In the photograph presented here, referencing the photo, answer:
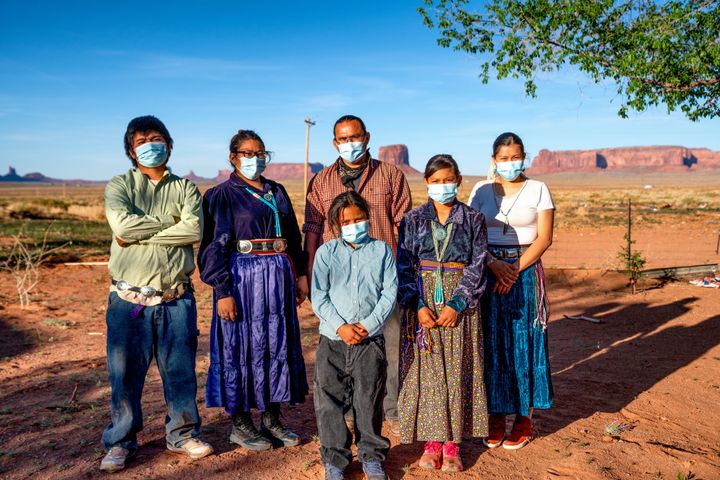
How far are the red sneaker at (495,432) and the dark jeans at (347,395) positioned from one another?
33.8 inches

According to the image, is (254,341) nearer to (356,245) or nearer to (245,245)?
(245,245)

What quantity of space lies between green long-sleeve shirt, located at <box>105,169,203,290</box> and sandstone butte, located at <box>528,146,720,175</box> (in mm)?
185018

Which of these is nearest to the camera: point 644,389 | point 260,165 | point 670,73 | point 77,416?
point 260,165

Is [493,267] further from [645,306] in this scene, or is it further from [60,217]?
[60,217]

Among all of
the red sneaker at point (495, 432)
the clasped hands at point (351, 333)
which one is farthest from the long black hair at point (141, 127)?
the red sneaker at point (495, 432)

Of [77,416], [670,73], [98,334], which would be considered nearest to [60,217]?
[98,334]

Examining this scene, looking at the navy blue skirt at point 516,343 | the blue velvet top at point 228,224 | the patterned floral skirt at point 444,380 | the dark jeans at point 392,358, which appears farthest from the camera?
the dark jeans at point 392,358

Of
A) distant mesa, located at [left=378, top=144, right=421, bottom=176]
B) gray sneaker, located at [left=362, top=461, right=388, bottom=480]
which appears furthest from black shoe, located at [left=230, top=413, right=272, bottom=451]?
distant mesa, located at [left=378, top=144, right=421, bottom=176]

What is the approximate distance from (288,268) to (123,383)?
1128 mm

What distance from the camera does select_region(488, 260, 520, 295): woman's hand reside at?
3551 mm

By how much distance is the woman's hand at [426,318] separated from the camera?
10.7 feet

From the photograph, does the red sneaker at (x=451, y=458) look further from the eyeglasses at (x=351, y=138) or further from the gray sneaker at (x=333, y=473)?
the eyeglasses at (x=351, y=138)

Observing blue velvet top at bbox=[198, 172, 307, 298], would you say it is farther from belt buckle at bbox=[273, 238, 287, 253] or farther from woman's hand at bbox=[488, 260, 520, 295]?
woman's hand at bbox=[488, 260, 520, 295]

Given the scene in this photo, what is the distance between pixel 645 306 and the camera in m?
8.15
